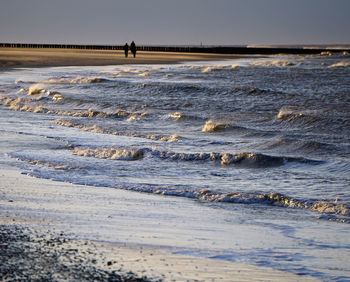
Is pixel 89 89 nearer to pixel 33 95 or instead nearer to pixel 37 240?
pixel 33 95

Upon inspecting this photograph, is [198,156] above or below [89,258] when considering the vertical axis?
below

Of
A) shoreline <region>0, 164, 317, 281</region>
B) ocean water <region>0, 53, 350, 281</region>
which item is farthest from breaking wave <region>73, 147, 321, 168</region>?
shoreline <region>0, 164, 317, 281</region>

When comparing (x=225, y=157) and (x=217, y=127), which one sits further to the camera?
(x=217, y=127)

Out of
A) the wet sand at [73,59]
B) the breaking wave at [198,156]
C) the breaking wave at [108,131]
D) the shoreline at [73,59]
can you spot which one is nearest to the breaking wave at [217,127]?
the breaking wave at [108,131]

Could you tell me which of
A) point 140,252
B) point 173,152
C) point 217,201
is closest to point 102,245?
point 140,252

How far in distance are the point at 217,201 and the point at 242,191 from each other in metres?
0.61

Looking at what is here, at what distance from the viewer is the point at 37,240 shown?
4.73m

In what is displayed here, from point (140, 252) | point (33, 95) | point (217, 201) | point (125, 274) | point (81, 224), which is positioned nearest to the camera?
point (125, 274)

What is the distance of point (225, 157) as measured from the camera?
31.6ft

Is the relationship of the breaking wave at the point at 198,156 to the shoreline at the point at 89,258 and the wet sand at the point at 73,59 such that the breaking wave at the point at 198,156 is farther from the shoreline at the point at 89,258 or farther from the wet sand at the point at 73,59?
the wet sand at the point at 73,59

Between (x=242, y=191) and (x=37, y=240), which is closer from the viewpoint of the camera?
(x=37, y=240)

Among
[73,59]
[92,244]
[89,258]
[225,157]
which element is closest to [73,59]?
[73,59]

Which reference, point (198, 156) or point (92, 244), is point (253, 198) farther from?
point (198, 156)

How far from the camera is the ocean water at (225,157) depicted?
5.28 metres
